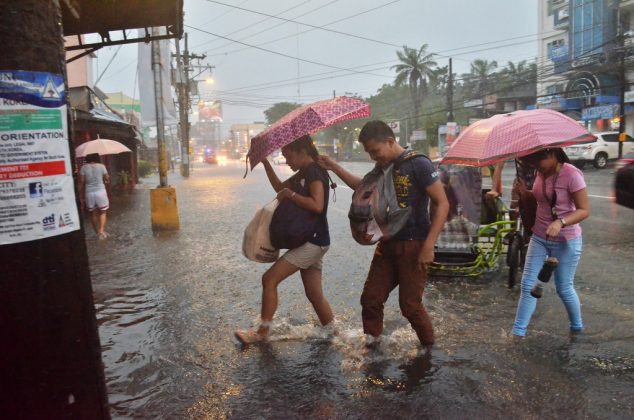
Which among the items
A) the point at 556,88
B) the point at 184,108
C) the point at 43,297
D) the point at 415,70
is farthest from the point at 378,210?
the point at 415,70

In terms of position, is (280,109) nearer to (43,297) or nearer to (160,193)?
(160,193)

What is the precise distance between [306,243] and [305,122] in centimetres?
95

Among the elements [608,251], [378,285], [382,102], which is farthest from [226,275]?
[382,102]

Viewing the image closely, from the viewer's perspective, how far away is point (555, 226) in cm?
359

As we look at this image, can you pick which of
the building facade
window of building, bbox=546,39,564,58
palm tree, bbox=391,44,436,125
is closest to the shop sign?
the building facade

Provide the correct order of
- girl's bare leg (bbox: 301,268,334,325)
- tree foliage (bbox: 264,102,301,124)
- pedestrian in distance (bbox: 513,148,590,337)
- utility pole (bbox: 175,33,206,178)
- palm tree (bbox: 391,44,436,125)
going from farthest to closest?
1. tree foliage (bbox: 264,102,301,124)
2. palm tree (bbox: 391,44,436,125)
3. utility pole (bbox: 175,33,206,178)
4. girl's bare leg (bbox: 301,268,334,325)
5. pedestrian in distance (bbox: 513,148,590,337)

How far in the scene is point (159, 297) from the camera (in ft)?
19.0

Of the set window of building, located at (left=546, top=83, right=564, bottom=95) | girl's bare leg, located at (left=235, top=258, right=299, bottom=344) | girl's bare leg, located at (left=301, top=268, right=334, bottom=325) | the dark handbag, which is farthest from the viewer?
window of building, located at (left=546, top=83, right=564, bottom=95)

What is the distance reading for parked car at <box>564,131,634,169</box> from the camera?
25.3 metres

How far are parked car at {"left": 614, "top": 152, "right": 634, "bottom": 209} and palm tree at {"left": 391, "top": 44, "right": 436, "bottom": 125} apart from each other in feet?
176

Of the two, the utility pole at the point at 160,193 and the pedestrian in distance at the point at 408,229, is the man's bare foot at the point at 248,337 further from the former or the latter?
the utility pole at the point at 160,193

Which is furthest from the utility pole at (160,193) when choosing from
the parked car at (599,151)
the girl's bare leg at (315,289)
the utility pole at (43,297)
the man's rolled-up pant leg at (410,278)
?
the parked car at (599,151)

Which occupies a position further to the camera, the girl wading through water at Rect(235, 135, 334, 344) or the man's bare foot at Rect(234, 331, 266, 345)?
the man's bare foot at Rect(234, 331, 266, 345)

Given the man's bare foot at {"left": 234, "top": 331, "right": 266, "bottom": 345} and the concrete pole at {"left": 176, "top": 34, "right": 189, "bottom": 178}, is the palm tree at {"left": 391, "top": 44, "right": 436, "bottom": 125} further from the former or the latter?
the man's bare foot at {"left": 234, "top": 331, "right": 266, "bottom": 345}
